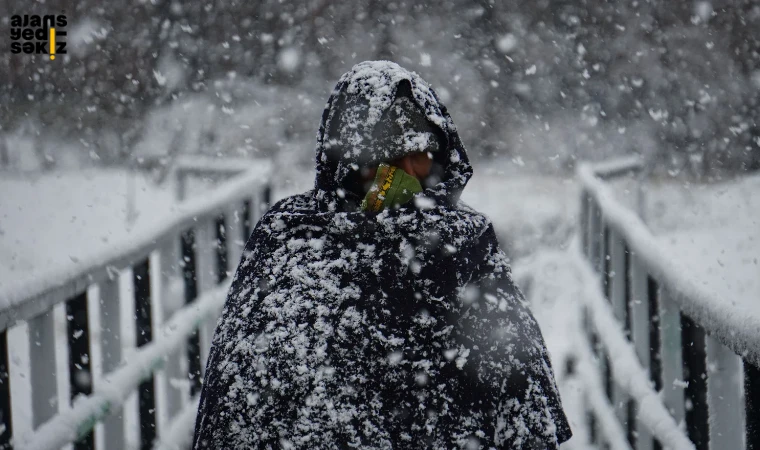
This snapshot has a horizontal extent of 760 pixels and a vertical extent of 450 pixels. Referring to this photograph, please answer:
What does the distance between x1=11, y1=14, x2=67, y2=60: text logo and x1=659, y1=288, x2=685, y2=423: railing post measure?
43.3 ft

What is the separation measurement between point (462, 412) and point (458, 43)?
1628 cm

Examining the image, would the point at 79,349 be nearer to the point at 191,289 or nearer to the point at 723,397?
the point at 191,289

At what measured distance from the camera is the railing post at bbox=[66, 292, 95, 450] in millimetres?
2756

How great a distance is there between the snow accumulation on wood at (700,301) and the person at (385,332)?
51 centimetres

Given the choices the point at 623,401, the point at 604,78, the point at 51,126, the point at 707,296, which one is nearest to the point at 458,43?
the point at 604,78

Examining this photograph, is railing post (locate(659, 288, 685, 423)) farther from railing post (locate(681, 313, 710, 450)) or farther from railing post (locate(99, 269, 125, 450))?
railing post (locate(99, 269, 125, 450))

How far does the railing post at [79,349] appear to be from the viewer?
2.76 metres

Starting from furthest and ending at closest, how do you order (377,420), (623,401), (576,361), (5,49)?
(5,49), (576,361), (623,401), (377,420)

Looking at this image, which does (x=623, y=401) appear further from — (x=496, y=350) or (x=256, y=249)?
(x=256, y=249)

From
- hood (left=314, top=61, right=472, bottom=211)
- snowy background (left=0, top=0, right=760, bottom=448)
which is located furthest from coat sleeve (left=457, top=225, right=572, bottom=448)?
snowy background (left=0, top=0, right=760, bottom=448)

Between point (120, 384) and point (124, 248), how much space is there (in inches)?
24.0

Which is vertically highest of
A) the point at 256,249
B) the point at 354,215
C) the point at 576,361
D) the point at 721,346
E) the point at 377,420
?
the point at 354,215

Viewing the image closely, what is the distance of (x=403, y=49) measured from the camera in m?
17.0

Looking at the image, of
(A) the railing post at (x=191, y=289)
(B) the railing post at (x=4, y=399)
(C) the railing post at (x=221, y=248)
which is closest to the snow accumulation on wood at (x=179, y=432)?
(A) the railing post at (x=191, y=289)
